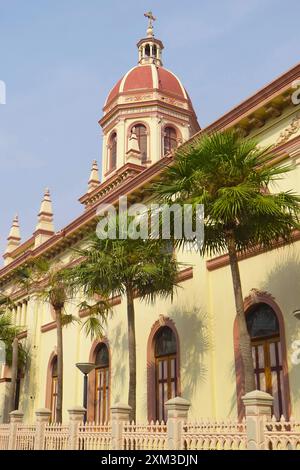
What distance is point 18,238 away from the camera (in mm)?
38125

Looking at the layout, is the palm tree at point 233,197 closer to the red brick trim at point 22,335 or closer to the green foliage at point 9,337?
the green foliage at point 9,337

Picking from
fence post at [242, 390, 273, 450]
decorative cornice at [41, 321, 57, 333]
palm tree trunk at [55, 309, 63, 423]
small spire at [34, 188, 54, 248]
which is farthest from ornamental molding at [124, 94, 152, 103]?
fence post at [242, 390, 273, 450]

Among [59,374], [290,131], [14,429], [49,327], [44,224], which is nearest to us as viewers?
[290,131]

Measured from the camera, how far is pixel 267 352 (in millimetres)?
15367

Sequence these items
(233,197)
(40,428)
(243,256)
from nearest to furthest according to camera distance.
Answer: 1. (233,197)
2. (243,256)
3. (40,428)

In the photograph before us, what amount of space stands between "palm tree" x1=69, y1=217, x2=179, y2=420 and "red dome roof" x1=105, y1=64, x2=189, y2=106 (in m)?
19.6

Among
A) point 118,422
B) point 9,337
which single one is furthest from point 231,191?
point 9,337

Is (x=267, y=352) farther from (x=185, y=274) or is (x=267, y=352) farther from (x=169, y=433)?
(x=169, y=433)

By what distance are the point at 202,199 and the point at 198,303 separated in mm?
6158

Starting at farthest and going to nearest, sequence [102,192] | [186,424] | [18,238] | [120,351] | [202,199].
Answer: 1. [18,238]
2. [102,192]
3. [120,351]
4. [202,199]
5. [186,424]

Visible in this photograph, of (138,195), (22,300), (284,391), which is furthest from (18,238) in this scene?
(284,391)

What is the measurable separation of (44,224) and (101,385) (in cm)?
1198

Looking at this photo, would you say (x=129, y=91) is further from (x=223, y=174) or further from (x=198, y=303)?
(x=223, y=174)

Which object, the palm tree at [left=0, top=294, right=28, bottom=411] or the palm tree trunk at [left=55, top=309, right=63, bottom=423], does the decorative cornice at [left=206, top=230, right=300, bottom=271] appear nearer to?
the palm tree trunk at [left=55, top=309, right=63, bottom=423]
